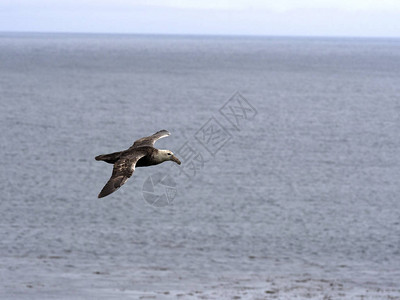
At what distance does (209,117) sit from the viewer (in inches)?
5497

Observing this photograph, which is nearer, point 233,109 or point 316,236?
point 316,236

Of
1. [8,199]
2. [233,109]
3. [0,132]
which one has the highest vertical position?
[233,109]

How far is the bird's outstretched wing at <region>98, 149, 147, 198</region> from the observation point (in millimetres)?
16797

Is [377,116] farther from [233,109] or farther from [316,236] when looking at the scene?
[316,236]

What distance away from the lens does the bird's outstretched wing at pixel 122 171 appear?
661 inches

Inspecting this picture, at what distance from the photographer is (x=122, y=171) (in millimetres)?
17984

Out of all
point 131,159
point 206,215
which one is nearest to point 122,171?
point 131,159

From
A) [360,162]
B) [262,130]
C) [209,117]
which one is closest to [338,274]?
[360,162]

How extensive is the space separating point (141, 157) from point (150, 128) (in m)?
106

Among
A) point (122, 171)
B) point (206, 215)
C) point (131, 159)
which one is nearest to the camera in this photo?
point (122, 171)

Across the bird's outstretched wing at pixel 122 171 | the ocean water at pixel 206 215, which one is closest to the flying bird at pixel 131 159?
the bird's outstretched wing at pixel 122 171

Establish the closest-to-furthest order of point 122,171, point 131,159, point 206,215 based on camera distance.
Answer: point 122,171
point 131,159
point 206,215

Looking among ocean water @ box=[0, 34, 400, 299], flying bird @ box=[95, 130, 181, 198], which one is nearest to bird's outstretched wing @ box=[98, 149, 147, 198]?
flying bird @ box=[95, 130, 181, 198]

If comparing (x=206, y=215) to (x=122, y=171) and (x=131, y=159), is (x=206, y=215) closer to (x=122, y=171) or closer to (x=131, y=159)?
(x=131, y=159)
